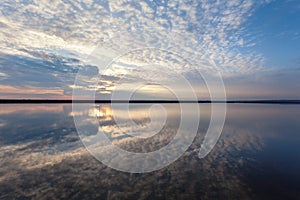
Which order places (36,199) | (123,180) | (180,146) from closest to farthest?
(36,199) < (123,180) < (180,146)

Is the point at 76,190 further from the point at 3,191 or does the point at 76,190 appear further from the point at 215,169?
the point at 215,169

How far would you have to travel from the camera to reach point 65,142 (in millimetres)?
18438

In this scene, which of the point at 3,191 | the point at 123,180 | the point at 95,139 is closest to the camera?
the point at 3,191

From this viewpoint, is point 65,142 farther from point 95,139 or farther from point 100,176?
point 100,176

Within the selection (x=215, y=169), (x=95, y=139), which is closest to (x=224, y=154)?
(x=215, y=169)

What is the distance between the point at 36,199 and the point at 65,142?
10839mm

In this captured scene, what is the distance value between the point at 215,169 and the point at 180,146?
18.8ft

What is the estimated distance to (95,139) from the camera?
776 inches

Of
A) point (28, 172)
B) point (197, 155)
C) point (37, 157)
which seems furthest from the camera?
point (197, 155)

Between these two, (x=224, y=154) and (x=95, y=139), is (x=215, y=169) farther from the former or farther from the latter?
(x=95, y=139)

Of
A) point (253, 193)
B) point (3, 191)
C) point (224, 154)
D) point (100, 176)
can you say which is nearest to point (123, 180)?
point (100, 176)

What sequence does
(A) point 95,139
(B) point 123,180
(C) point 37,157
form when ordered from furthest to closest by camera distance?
(A) point 95,139 → (C) point 37,157 → (B) point 123,180

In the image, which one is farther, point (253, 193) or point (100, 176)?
point (100, 176)

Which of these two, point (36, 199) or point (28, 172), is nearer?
point (36, 199)
